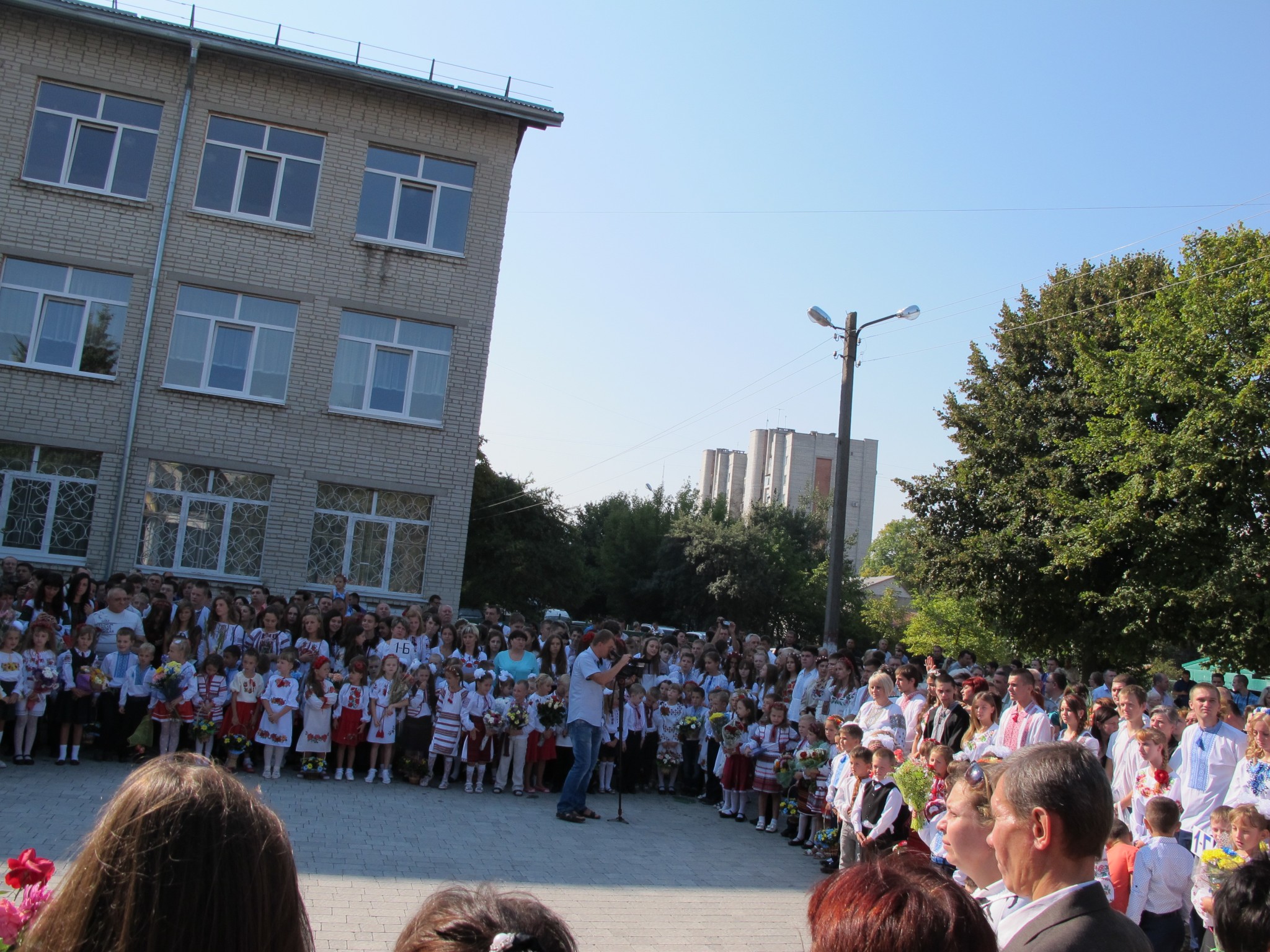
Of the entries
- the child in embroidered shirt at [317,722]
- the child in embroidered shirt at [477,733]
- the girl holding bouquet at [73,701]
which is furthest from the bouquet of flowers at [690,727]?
the girl holding bouquet at [73,701]

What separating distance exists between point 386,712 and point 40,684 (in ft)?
11.7

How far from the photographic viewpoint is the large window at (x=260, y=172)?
18.0 metres

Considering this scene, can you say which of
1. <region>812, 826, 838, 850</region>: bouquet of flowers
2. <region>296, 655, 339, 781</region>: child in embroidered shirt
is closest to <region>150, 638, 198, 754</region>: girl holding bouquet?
<region>296, 655, 339, 781</region>: child in embroidered shirt

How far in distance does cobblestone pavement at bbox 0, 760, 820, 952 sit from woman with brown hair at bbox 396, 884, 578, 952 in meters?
4.78

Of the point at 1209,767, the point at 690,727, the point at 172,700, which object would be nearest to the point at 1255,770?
the point at 1209,767

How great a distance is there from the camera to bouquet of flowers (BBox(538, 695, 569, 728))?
38.4ft

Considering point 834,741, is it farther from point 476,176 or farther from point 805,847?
point 476,176

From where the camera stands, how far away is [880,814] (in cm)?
787

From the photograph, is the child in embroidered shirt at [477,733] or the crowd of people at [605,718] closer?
the crowd of people at [605,718]

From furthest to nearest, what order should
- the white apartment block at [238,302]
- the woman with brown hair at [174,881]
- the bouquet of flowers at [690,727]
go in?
1. the white apartment block at [238,302]
2. the bouquet of flowers at [690,727]
3. the woman with brown hair at [174,881]

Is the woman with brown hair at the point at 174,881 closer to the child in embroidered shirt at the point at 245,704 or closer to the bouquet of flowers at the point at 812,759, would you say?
the bouquet of flowers at the point at 812,759

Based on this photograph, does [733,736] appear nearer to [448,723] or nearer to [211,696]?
[448,723]

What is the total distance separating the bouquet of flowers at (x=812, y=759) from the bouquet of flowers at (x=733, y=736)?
1230mm

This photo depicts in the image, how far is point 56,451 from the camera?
1697 cm
